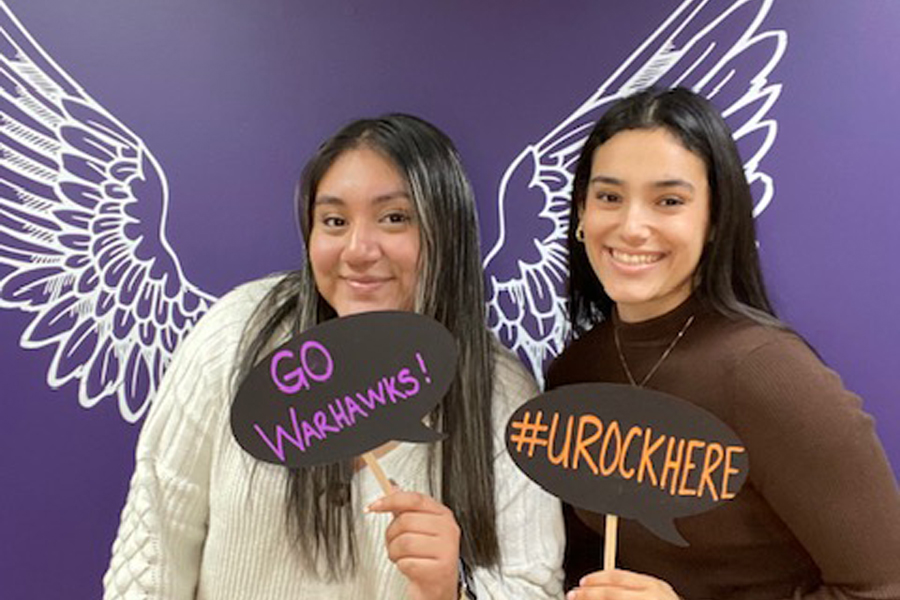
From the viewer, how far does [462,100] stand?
1620 mm

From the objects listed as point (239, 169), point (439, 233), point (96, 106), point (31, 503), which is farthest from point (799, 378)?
point (31, 503)

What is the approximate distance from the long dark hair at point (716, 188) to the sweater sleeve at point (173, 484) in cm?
66

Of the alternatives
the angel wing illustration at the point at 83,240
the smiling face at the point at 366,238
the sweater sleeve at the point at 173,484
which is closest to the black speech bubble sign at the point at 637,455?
the smiling face at the point at 366,238

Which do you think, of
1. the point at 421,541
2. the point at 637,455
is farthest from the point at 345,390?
the point at 637,455

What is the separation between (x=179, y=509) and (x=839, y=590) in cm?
92

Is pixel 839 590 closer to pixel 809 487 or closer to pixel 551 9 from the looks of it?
pixel 809 487

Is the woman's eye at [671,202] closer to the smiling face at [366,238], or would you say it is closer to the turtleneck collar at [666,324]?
the turtleneck collar at [666,324]

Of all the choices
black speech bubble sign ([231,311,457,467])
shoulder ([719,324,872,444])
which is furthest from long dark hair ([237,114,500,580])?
shoulder ([719,324,872,444])

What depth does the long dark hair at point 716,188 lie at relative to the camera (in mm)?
1191

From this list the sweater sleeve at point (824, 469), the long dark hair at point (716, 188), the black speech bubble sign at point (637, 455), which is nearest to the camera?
the black speech bubble sign at point (637, 455)

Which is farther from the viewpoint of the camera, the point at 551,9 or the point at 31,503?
the point at 31,503

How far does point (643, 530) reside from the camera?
4.20 ft

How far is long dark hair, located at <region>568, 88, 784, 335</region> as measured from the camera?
1.19 meters

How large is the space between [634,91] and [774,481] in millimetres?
774
